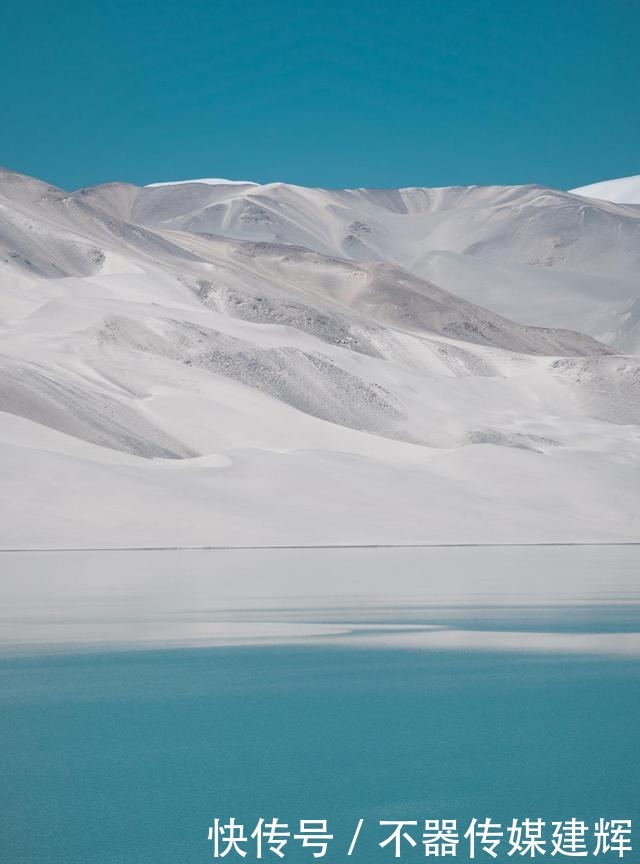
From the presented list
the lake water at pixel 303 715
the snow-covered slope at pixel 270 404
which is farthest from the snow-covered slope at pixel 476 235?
the lake water at pixel 303 715

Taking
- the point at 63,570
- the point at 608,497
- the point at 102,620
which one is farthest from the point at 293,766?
the point at 608,497

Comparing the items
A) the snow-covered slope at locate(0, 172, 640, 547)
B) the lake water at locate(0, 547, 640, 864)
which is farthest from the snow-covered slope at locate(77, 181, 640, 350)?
the lake water at locate(0, 547, 640, 864)

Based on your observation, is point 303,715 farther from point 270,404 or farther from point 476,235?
point 476,235

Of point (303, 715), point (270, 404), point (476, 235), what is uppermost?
point (476, 235)

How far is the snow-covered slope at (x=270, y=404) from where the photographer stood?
Answer: 32844 millimetres

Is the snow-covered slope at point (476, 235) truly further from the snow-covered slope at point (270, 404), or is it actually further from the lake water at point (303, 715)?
the lake water at point (303, 715)

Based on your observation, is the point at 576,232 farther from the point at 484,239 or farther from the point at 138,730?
the point at 138,730

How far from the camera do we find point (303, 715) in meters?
9.17

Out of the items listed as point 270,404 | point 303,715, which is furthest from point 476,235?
point 303,715

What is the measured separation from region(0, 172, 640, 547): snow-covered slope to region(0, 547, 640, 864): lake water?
14.8m

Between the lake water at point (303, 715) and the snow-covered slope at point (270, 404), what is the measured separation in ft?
48.7

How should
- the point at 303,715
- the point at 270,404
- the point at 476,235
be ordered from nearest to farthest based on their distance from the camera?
the point at 303,715, the point at 270,404, the point at 476,235

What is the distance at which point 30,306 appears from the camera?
223 feet

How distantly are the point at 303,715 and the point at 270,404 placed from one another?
4206 cm
